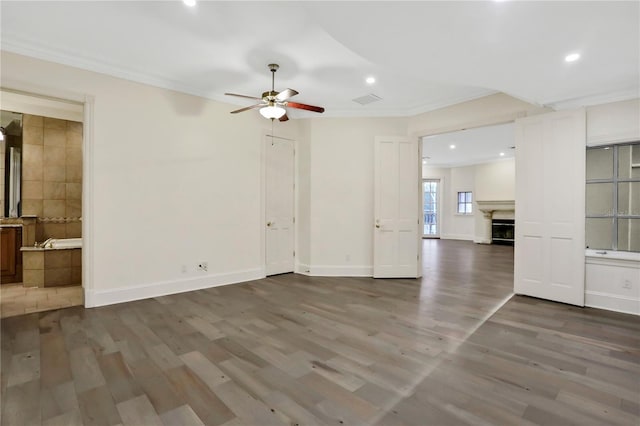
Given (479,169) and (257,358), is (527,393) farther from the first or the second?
(479,169)

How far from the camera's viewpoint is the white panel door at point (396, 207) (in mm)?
5484

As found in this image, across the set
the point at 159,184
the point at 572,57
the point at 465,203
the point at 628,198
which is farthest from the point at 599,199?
the point at 465,203

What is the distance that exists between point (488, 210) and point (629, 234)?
7348 mm

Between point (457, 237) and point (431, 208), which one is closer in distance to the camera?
point (457, 237)

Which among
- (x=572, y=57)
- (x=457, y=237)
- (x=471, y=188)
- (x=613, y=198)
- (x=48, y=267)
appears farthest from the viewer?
(x=457, y=237)

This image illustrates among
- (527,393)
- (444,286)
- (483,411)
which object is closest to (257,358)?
(483,411)

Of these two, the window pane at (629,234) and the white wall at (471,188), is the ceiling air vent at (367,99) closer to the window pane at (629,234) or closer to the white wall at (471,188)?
the window pane at (629,234)

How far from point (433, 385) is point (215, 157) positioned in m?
4.16

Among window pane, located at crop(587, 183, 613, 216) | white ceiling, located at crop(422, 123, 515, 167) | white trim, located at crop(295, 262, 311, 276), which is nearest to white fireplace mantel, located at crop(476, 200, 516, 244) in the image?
white ceiling, located at crop(422, 123, 515, 167)

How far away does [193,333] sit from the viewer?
308 cm

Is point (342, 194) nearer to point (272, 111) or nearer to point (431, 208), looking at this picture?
point (272, 111)

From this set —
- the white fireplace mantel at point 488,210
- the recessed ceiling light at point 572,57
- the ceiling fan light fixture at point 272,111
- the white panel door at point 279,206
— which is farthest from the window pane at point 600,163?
the white fireplace mantel at point 488,210

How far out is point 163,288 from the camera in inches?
173

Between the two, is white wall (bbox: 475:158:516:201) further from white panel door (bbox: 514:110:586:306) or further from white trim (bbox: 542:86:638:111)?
white trim (bbox: 542:86:638:111)
